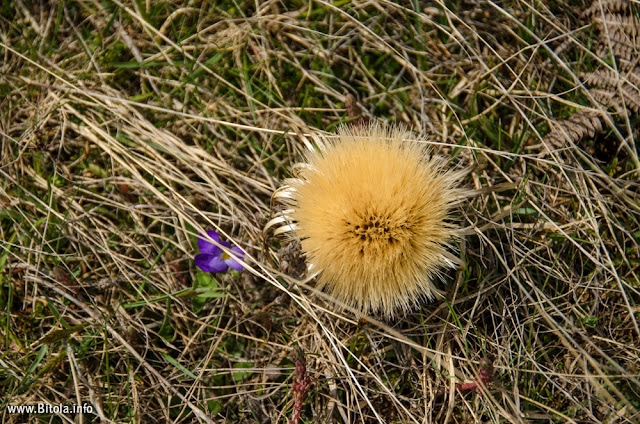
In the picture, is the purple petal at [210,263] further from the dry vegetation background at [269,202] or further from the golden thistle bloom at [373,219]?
the golden thistle bloom at [373,219]

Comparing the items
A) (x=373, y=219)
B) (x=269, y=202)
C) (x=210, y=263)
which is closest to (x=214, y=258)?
(x=210, y=263)

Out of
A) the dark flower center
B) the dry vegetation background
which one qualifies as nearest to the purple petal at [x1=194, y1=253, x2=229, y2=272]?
the dry vegetation background

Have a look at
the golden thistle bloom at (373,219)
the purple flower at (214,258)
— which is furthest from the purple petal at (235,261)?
the golden thistle bloom at (373,219)

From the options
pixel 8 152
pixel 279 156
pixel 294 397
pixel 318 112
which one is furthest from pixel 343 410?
pixel 8 152

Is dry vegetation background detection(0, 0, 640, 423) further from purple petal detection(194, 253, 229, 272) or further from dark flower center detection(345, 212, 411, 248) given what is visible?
dark flower center detection(345, 212, 411, 248)

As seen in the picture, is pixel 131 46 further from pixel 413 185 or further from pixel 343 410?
pixel 343 410

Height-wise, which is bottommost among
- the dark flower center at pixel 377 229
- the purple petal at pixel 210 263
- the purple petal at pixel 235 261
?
the purple petal at pixel 210 263

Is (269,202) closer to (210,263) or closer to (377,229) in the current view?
(210,263)
